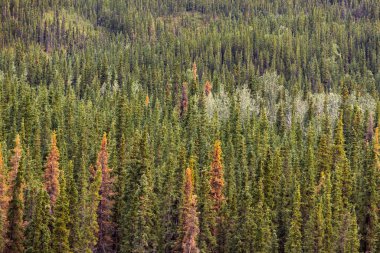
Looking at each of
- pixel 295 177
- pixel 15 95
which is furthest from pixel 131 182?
pixel 15 95

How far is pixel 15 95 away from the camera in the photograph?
162250mm

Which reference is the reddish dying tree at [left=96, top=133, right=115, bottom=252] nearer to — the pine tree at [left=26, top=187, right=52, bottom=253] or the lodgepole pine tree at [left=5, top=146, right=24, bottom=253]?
the pine tree at [left=26, top=187, right=52, bottom=253]

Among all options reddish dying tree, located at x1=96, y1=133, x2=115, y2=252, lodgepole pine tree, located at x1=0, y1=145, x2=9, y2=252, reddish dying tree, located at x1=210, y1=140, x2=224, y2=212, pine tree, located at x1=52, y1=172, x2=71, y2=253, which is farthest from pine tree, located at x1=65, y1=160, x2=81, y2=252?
reddish dying tree, located at x1=210, y1=140, x2=224, y2=212

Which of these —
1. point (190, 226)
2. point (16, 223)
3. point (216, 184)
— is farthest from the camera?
point (216, 184)

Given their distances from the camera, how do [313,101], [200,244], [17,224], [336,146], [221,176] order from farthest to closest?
[313,101]
[336,146]
[221,176]
[200,244]
[17,224]

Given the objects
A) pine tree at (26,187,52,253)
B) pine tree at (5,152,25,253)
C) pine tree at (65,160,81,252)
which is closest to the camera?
pine tree at (26,187,52,253)

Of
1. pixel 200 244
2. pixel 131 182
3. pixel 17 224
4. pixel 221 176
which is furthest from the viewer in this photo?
pixel 221 176

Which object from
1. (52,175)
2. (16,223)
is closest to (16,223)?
(16,223)

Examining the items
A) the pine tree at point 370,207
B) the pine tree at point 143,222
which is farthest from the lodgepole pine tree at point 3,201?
the pine tree at point 370,207

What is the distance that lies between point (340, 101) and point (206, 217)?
114m

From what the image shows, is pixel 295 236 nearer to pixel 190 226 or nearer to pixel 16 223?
pixel 190 226

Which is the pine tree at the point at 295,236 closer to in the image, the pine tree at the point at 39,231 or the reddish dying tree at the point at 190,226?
the reddish dying tree at the point at 190,226

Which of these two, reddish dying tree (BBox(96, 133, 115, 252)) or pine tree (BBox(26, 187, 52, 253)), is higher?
pine tree (BBox(26, 187, 52, 253))

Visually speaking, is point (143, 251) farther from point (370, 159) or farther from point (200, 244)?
point (370, 159)
